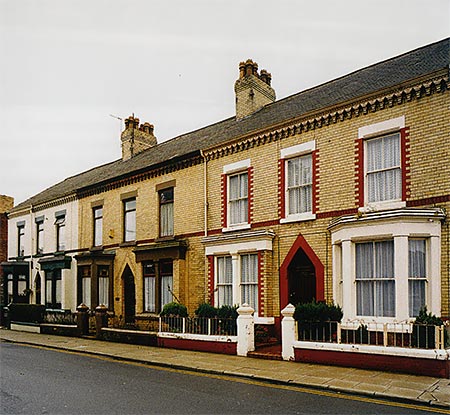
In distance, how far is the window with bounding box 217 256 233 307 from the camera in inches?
678

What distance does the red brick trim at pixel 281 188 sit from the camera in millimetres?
15893

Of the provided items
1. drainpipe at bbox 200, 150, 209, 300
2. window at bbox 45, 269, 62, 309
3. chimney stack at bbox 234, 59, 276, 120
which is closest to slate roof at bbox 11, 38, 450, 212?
chimney stack at bbox 234, 59, 276, 120

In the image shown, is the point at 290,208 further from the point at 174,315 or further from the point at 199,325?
the point at 174,315

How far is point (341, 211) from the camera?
14.2 metres

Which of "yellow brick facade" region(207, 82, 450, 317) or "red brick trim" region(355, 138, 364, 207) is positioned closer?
"yellow brick facade" region(207, 82, 450, 317)

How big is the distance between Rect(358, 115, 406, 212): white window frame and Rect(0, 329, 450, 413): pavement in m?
4.29

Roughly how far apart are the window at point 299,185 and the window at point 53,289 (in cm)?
1609

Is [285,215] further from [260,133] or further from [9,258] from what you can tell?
[9,258]

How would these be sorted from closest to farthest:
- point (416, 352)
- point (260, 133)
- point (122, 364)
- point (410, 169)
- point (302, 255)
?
point (416, 352), point (410, 169), point (122, 364), point (302, 255), point (260, 133)

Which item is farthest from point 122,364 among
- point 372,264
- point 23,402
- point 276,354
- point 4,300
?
point 4,300

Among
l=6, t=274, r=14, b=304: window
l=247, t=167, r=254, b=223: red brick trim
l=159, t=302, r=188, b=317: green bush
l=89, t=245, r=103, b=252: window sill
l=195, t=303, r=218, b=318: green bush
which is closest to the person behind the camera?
l=195, t=303, r=218, b=318: green bush

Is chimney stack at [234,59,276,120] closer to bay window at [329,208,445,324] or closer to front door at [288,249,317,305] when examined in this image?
front door at [288,249,317,305]

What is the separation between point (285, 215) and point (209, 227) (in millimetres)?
3635

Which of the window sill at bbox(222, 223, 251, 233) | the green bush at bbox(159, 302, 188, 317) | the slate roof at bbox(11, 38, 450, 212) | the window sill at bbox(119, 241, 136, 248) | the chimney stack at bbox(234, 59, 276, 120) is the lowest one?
the green bush at bbox(159, 302, 188, 317)
